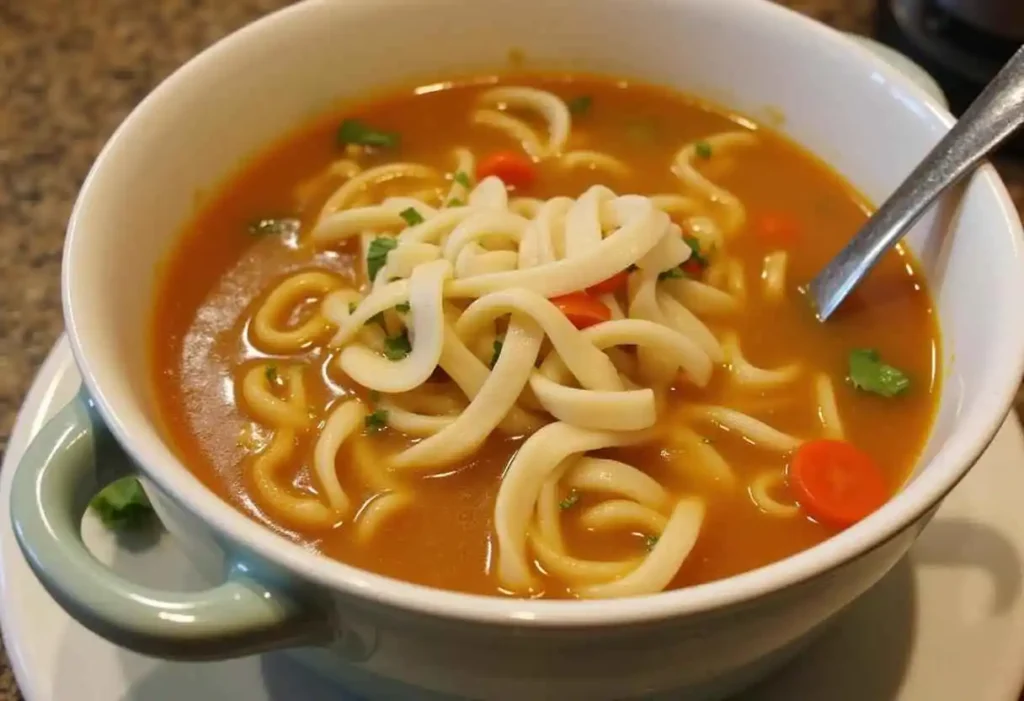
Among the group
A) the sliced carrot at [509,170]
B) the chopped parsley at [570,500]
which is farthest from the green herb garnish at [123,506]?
the sliced carrot at [509,170]

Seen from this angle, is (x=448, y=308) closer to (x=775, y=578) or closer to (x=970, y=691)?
(x=775, y=578)

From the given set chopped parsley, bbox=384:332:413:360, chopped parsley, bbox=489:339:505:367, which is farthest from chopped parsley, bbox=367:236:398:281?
chopped parsley, bbox=489:339:505:367

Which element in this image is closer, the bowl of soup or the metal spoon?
the bowl of soup

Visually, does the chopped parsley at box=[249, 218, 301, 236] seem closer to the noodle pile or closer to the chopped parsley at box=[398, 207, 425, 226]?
the noodle pile

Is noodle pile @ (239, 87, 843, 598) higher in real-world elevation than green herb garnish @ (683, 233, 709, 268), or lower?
lower

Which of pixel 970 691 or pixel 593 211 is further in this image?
pixel 593 211

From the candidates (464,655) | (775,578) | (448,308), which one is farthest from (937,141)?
(464,655)

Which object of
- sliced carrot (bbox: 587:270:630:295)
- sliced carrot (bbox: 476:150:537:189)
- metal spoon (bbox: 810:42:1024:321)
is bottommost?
sliced carrot (bbox: 476:150:537:189)
